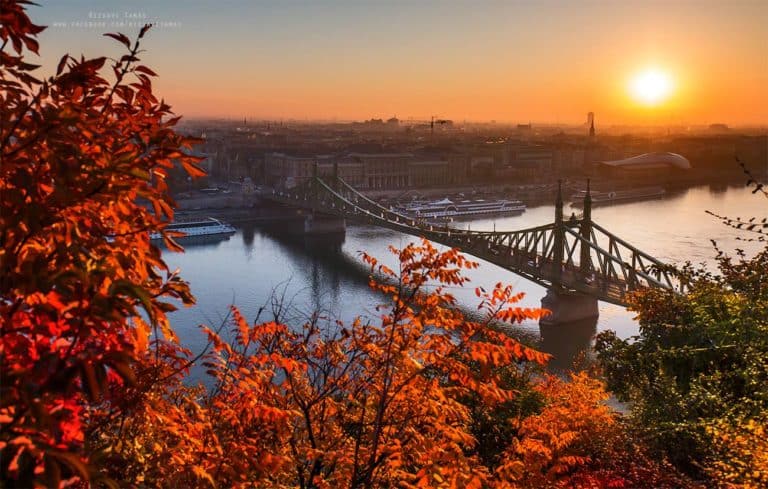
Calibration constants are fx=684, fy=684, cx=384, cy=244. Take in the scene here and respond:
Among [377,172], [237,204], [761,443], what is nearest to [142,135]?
[761,443]

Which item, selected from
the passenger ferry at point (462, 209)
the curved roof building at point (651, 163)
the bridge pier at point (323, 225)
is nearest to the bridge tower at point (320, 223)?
the bridge pier at point (323, 225)

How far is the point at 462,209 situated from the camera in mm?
29125

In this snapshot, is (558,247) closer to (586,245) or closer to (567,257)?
(586,245)

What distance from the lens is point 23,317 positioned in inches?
35.8

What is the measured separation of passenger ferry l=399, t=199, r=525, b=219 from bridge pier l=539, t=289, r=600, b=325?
14.5m

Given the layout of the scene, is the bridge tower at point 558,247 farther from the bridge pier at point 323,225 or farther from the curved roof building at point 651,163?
the curved roof building at point 651,163

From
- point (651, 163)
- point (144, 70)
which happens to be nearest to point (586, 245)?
point (144, 70)

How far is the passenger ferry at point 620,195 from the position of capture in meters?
30.2

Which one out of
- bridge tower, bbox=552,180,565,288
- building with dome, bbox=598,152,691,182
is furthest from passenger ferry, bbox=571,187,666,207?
bridge tower, bbox=552,180,565,288

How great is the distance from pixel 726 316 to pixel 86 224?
165 inches

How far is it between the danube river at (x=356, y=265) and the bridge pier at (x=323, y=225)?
489mm

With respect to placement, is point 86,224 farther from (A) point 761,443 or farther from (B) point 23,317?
(A) point 761,443

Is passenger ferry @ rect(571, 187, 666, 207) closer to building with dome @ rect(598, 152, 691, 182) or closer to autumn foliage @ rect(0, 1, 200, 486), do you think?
building with dome @ rect(598, 152, 691, 182)

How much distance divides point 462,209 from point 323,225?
7.35m
